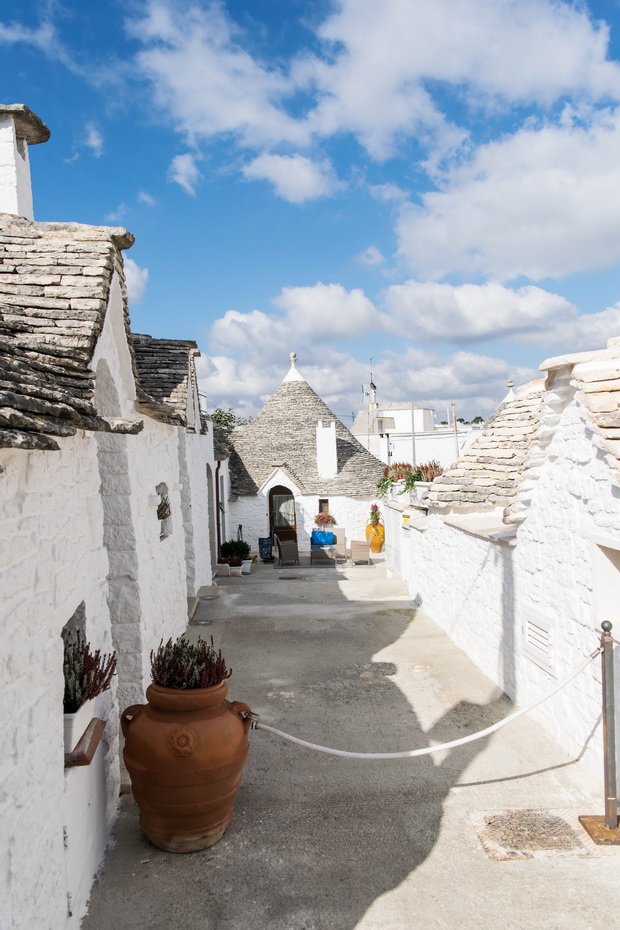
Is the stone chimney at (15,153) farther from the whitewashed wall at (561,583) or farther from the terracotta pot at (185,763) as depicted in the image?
the whitewashed wall at (561,583)

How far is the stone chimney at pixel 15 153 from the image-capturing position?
7363 millimetres

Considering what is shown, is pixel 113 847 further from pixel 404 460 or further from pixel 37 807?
pixel 404 460

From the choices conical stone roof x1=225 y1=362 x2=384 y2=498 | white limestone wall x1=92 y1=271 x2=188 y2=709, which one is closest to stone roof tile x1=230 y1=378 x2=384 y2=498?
conical stone roof x1=225 y1=362 x2=384 y2=498

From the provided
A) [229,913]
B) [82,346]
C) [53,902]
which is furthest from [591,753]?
[82,346]

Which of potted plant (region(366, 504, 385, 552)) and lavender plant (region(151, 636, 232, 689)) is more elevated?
lavender plant (region(151, 636, 232, 689))

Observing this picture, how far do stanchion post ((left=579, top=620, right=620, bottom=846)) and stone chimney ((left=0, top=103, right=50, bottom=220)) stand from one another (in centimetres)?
720

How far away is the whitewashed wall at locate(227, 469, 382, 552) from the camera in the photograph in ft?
78.6

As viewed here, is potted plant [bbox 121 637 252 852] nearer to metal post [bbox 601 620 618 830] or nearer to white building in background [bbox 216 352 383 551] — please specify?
metal post [bbox 601 620 618 830]

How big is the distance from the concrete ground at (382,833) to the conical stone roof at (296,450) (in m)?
15.9

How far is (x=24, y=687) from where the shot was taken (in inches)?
122

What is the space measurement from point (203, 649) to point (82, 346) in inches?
94.0

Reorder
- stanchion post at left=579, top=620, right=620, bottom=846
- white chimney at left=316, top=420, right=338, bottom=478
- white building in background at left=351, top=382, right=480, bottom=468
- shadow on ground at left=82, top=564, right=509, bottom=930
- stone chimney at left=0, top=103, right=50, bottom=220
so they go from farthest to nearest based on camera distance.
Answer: white building in background at left=351, top=382, right=480, bottom=468 < white chimney at left=316, top=420, right=338, bottom=478 < stone chimney at left=0, top=103, right=50, bottom=220 < stanchion post at left=579, top=620, right=620, bottom=846 < shadow on ground at left=82, top=564, right=509, bottom=930

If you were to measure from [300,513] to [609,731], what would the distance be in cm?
1964

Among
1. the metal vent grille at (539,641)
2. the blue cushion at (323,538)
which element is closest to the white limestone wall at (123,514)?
the metal vent grille at (539,641)
